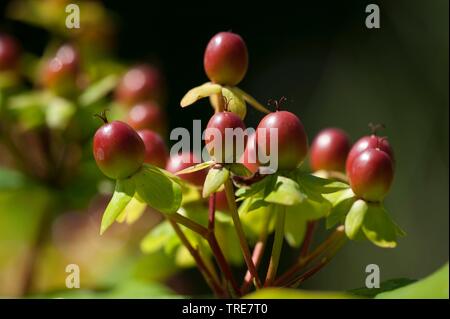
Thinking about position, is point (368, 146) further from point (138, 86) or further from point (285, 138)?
point (138, 86)

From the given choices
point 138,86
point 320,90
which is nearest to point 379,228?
point 138,86

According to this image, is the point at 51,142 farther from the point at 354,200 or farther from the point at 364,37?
the point at 364,37

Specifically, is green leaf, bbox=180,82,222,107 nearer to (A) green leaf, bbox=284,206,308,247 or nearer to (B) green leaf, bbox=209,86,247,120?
(B) green leaf, bbox=209,86,247,120

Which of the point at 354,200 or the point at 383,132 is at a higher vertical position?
the point at 383,132
